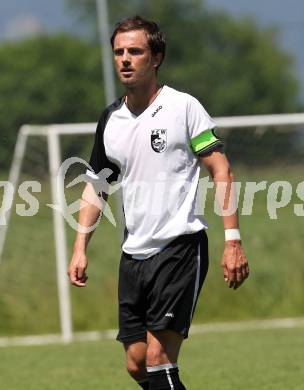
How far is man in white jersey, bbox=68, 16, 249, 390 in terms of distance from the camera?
6.72 meters

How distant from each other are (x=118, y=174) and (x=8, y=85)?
544 inches

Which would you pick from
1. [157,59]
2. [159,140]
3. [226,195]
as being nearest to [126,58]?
[157,59]

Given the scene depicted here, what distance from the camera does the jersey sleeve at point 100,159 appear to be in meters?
7.05

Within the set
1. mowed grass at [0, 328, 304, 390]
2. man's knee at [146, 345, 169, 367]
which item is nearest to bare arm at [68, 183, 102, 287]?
man's knee at [146, 345, 169, 367]

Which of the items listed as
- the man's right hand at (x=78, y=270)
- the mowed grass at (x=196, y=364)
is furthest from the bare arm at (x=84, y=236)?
the mowed grass at (x=196, y=364)

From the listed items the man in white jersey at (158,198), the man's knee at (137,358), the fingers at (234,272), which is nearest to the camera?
the fingers at (234,272)

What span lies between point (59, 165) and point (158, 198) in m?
7.96

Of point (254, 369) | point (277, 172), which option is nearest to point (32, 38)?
point (277, 172)

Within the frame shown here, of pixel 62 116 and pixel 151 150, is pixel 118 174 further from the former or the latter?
pixel 62 116

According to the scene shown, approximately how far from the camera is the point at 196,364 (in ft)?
36.6

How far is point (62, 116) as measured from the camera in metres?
19.5

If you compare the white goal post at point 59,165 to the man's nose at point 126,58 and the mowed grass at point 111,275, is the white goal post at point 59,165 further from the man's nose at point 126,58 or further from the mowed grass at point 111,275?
the man's nose at point 126,58

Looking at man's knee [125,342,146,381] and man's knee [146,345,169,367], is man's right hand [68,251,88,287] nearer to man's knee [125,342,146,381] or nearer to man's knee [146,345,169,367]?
man's knee [125,342,146,381]

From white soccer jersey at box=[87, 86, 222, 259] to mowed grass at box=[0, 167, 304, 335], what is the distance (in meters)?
7.68
